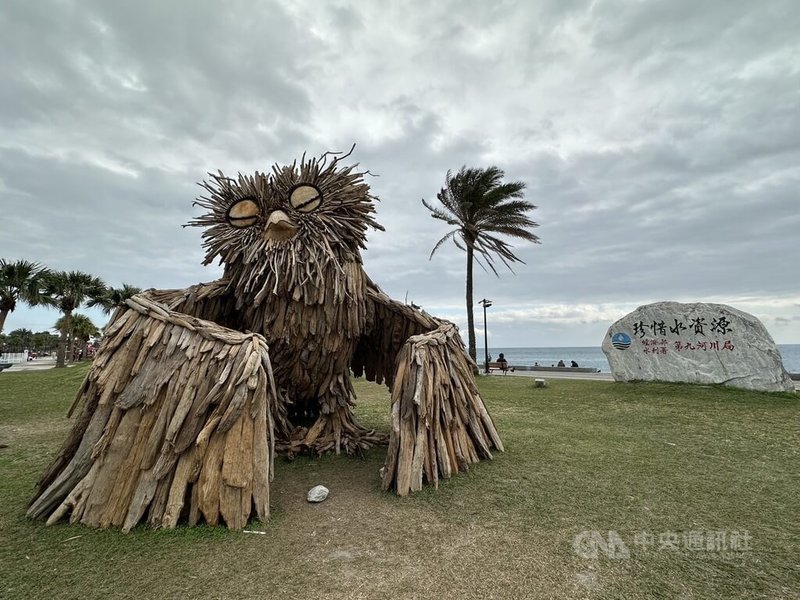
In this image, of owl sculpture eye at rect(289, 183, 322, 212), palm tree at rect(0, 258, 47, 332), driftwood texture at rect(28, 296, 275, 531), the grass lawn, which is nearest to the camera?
the grass lawn

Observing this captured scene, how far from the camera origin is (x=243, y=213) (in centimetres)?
437

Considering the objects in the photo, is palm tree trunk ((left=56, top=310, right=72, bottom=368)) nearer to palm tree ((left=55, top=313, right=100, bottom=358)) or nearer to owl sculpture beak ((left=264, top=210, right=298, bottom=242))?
palm tree ((left=55, top=313, right=100, bottom=358))

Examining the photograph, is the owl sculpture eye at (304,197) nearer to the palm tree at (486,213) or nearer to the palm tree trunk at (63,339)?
the palm tree at (486,213)

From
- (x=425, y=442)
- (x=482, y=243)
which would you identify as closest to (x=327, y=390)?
(x=425, y=442)

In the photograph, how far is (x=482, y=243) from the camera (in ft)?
56.2

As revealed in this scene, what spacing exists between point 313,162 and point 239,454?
9.60 ft

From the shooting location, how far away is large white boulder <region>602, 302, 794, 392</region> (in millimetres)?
9734

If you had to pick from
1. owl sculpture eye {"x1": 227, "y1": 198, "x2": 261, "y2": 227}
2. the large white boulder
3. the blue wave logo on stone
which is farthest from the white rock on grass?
the blue wave logo on stone

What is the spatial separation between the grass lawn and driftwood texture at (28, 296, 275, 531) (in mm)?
151

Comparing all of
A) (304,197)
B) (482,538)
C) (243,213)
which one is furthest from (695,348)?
(243,213)

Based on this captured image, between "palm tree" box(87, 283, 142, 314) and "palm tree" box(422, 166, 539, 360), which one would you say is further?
"palm tree" box(87, 283, 142, 314)

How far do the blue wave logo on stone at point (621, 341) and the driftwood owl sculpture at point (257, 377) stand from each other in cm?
857

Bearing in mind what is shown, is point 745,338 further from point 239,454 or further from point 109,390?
point 109,390

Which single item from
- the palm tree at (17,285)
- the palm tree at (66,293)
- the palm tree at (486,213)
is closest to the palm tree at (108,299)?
the palm tree at (66,293)
